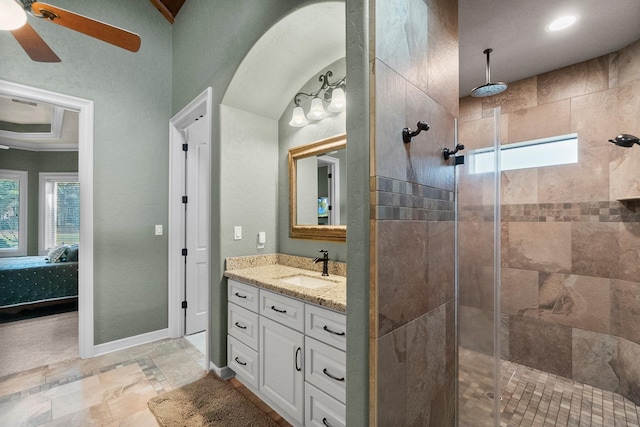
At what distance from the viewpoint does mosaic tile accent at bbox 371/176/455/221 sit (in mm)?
1093

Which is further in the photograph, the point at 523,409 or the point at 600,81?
the point at 600,81

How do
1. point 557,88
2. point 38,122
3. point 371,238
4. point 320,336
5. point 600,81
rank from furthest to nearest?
point 38,122
point 557,88
point 600,81
point 320,336
point 371,238

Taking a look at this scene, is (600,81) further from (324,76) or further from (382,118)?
(382,118)

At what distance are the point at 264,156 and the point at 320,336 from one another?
169cm

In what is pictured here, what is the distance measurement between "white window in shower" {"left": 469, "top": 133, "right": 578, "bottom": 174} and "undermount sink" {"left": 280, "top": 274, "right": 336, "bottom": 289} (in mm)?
1801

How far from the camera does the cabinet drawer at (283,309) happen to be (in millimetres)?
1722

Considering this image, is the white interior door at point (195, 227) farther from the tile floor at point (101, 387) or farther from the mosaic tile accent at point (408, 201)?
the mosaic tile accent at point (408, 201)

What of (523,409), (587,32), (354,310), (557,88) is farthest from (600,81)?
(354,310)

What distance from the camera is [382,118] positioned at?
1110 mm

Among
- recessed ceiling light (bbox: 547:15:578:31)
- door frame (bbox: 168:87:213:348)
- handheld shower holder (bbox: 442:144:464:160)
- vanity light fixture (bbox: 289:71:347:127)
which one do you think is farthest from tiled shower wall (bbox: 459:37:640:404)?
door frame (bbox: 168:87:213:348)

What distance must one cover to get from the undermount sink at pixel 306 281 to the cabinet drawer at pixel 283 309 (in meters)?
0.19

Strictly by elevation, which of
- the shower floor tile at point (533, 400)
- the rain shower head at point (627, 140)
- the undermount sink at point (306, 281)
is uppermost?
the rain shower head at point (627, 140)

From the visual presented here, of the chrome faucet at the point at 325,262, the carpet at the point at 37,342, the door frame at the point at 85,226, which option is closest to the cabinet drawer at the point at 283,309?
the chrome faucet at the point at 325,262

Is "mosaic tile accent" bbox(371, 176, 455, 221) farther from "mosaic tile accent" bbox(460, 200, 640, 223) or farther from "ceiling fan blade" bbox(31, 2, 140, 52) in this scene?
"ceiling fan blade" bbox(31, 2, 140, 52)
